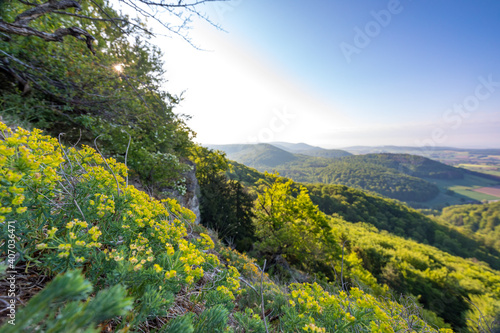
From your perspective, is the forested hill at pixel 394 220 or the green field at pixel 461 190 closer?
the forested hill at pixel 394 220

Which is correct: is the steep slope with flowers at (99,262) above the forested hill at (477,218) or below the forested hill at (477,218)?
above

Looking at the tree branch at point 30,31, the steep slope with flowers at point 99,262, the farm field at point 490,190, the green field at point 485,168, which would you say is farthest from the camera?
the green field at point 485,168

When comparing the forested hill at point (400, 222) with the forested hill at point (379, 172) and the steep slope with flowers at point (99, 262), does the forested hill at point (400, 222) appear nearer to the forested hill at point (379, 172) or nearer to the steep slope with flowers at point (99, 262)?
the steep slope with flowers at point (99, 262)

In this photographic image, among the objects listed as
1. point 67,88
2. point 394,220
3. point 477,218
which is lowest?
point 477,218

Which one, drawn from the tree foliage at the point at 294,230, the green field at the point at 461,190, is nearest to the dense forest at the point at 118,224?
the tree foliage at the point at 294,230

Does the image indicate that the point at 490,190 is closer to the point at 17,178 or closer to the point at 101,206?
the point at 101,206

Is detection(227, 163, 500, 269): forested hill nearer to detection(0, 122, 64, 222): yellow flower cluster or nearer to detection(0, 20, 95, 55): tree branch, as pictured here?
detection(0, 20, 95, 55): tree branch

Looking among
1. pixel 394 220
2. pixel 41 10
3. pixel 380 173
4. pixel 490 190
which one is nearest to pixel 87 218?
pixel 41 10

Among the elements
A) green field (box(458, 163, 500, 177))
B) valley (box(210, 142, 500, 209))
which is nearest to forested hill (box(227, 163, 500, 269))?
valley (box(210, 142, 500, 209))

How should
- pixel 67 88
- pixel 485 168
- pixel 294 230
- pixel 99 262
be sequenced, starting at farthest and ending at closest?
pixel 485 168
pixel 294 230
pixel 67 88
pixel 99 262

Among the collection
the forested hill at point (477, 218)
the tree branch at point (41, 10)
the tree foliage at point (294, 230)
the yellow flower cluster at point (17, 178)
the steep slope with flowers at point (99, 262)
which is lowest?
the forested hill at point (477, 218)

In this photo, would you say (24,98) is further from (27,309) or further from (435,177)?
(435,177)

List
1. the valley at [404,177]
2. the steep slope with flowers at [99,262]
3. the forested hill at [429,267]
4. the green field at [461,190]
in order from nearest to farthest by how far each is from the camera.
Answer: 1. the steep slope with flowers at [99,262]
2. the forested hill at [429,267]
3. the green field at [461,190]
4. the valley at [404,177]

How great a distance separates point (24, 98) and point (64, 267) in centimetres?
528
